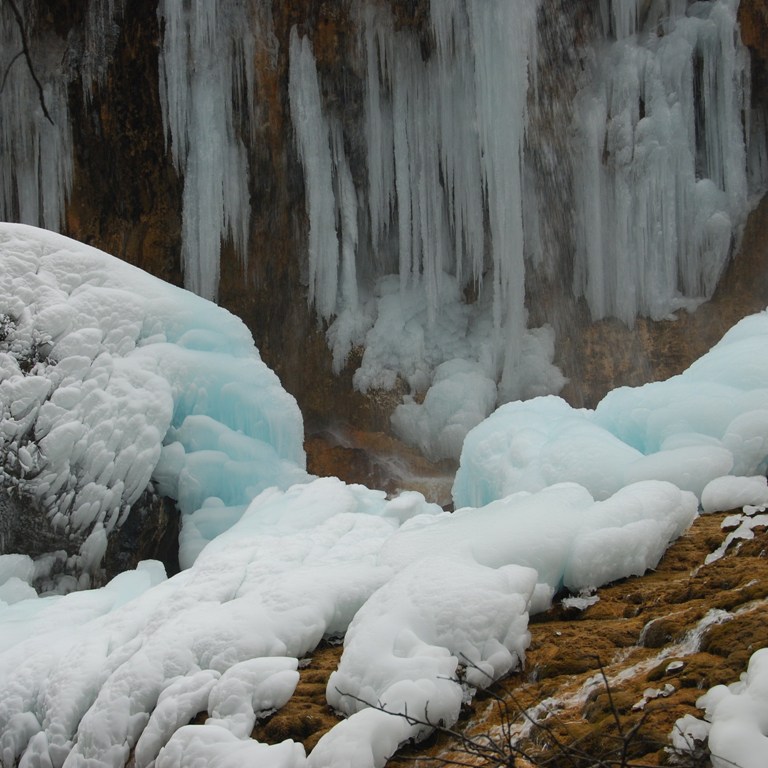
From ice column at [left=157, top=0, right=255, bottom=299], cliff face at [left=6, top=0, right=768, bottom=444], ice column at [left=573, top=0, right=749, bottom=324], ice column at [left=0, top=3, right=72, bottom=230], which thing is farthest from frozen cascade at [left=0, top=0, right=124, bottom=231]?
ice column at [left=573, top=0, right=749, bottom=324]

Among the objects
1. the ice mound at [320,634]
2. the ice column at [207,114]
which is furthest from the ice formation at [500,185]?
the ice mound at [320,634]

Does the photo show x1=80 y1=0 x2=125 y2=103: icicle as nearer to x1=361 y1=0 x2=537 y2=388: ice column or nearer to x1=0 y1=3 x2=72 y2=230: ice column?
x1=0 y1=3 x2=72 y2=230: ice column

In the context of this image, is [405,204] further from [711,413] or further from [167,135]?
[711,413]

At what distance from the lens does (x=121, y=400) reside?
19.0ft

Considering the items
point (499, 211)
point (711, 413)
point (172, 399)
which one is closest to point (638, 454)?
point (711, 413)

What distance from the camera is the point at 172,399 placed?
6.03m

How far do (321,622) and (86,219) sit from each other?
352 inches

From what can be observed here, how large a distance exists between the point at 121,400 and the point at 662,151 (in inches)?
255

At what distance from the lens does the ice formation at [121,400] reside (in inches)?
219

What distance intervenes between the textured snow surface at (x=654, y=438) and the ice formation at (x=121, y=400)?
1.54 m

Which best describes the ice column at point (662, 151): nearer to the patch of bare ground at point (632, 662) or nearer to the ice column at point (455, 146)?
the ice column at point (455, 146)

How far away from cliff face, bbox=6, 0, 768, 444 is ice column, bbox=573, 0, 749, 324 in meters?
0.29

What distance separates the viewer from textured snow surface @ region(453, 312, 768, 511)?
409cm

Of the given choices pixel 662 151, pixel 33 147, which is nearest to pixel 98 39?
pixel 33 147
